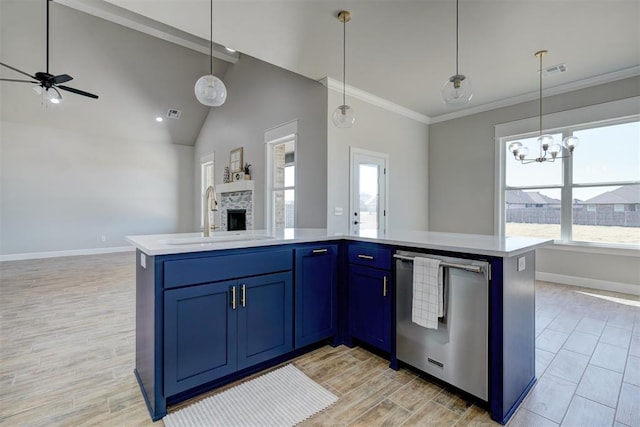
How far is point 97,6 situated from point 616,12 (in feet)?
24.2

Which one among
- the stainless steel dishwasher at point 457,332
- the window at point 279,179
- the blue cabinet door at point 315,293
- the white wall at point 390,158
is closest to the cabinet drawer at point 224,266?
the blue cabinet door at point 315,293

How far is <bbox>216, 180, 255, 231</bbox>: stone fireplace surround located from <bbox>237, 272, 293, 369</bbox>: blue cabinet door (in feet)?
13.4

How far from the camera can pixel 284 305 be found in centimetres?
214

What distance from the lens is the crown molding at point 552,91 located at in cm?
400

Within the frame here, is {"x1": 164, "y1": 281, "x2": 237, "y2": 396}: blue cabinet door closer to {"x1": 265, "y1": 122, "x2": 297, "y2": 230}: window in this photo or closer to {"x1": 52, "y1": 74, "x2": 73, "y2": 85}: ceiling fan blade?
{"x1": 52, "y1": 74, "x2": 73, "y2": 85}: ceiling fan blade

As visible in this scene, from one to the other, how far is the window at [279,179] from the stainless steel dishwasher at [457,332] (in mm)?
3515

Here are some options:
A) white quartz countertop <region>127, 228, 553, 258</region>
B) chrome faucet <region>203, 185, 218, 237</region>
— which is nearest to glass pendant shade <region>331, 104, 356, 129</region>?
white quartz countertop <region>127, 228, 553, 258</region>

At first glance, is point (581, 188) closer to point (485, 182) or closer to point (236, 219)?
point (485, 182)

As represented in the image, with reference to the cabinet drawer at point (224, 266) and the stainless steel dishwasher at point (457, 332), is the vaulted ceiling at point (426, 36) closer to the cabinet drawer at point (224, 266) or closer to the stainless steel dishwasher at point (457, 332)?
the cabinet drawer at point (224, 266)

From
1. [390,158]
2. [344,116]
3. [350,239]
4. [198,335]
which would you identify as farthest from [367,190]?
[198,335]

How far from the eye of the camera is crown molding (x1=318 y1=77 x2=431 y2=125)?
4293 millimetres

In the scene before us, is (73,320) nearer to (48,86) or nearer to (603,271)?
(48,86)

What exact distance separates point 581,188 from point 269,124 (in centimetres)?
520

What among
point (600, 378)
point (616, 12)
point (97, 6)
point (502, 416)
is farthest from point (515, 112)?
point (97, 6)
